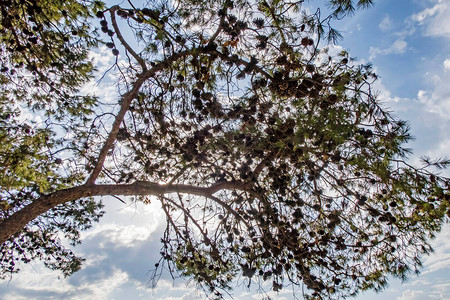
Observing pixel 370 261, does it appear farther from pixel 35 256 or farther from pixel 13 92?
pixel 35 256

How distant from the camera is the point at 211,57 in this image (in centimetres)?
291

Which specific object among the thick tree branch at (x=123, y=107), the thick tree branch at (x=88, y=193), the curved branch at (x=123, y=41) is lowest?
the thick tree branch at (x=88, y=193)

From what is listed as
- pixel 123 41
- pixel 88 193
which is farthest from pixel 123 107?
pixel 88 193

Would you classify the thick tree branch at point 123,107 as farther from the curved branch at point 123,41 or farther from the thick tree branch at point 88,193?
the thick tree branch at point 88,193

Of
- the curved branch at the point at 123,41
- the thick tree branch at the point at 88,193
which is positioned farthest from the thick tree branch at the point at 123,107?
the thick tree branch at the point at 88,193

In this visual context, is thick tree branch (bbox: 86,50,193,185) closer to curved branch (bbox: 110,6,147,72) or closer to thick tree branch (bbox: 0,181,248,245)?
curved branch (bbox: 110,6,147,72)

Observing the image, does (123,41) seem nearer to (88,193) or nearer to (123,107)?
(123,107)

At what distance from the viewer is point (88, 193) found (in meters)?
3.19

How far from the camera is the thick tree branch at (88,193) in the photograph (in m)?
2.94

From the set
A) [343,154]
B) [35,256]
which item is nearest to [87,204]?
[35,256]

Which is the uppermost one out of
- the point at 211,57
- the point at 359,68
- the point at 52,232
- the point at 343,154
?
the point at 52,232

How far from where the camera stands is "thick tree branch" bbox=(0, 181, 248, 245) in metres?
2.94

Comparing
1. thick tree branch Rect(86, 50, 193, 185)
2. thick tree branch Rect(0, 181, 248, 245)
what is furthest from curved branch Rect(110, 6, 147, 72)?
thick tree branch Rect(0, 181, 248, 245)

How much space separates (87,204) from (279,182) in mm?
4599
